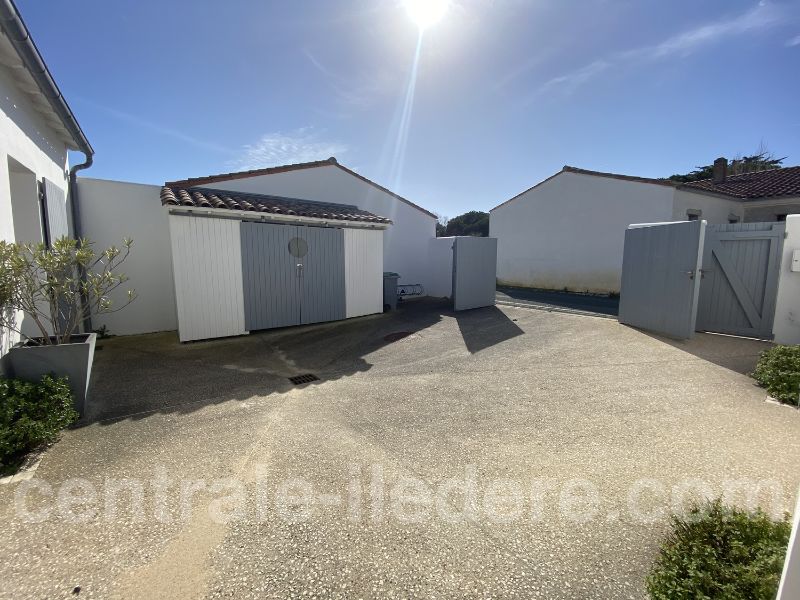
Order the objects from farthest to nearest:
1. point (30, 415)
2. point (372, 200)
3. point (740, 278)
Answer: point (372, 200) → point (740, 278) → point (30, 415)

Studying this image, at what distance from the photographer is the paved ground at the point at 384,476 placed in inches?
79.1

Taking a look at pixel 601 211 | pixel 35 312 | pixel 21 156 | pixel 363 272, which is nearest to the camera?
pixel 35 312

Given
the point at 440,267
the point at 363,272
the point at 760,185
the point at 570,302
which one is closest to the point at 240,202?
the point at 363,272

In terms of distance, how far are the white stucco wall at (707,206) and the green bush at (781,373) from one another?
10.4m

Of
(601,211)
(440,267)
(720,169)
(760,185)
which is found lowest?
(440,267)

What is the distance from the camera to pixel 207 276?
720 cm

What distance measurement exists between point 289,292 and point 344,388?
13.5 feet

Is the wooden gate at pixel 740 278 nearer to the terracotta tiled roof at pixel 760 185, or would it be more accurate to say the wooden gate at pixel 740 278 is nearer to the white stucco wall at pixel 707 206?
the white stucco wall at pixel 707 206

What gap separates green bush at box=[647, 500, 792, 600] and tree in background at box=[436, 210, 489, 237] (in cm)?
2500

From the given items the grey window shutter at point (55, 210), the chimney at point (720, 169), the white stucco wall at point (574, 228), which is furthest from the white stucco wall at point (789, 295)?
the chimney at point (720, 169)

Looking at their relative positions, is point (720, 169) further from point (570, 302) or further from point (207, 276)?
point (207, 276)

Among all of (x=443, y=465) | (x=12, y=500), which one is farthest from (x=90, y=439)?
(x=443, y=465)

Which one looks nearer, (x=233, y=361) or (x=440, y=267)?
(x=233, y=361)

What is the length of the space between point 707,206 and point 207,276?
17540 mm
